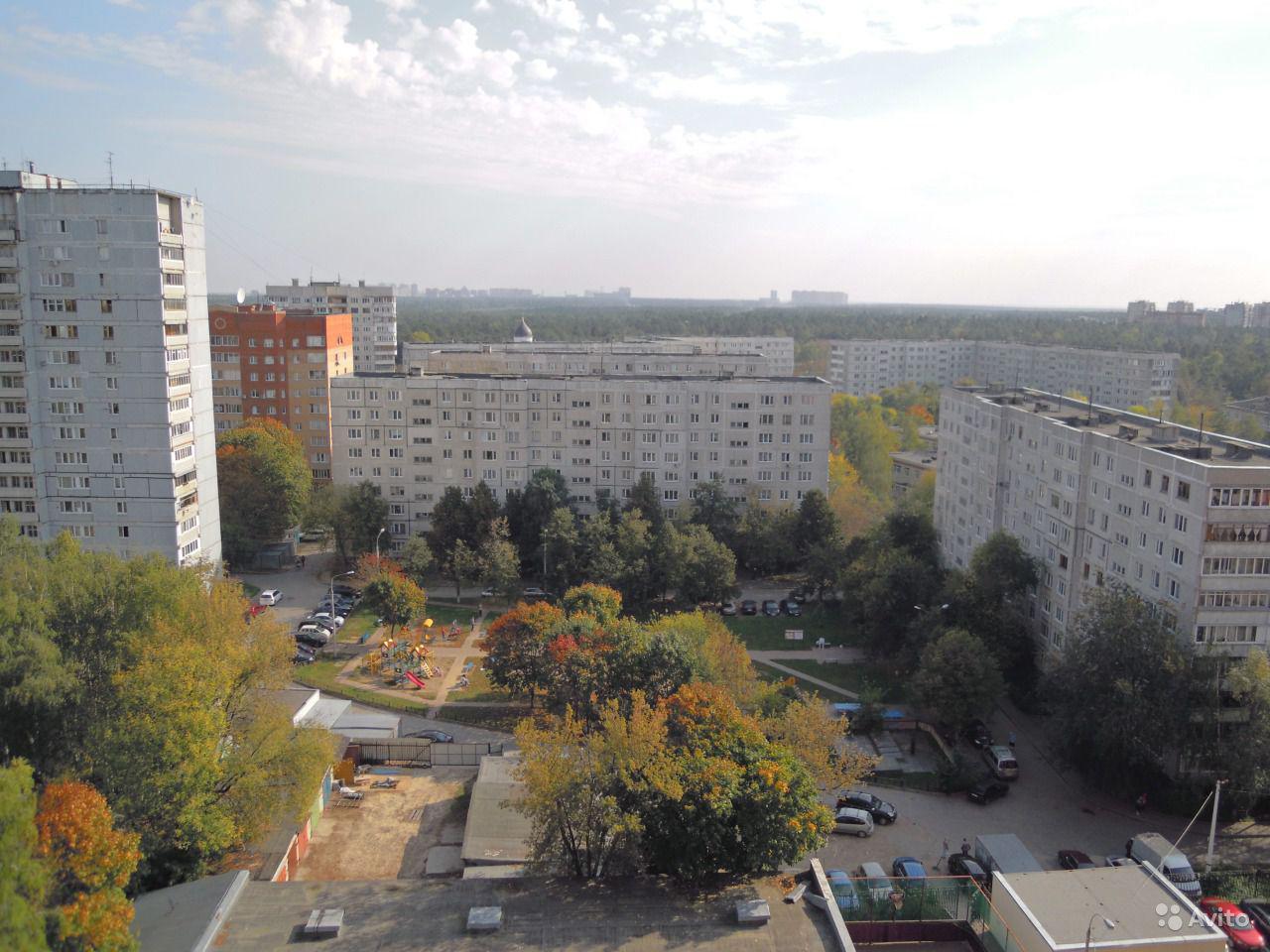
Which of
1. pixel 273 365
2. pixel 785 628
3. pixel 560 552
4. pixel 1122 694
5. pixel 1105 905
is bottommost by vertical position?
pixel 785 628

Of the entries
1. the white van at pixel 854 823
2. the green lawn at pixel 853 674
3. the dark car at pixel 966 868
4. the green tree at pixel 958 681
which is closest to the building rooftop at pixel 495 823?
the white van at pixel 854 823

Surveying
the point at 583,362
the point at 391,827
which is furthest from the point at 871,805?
the point at 583,362

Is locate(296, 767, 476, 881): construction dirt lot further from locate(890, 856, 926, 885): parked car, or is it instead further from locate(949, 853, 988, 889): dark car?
locate(949, 853, 988, 889): dark car

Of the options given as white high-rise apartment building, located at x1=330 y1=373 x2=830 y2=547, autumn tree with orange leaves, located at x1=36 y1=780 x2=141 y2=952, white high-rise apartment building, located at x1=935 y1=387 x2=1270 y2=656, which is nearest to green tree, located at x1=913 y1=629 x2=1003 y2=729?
white high-rise apartment building, located at x1=935 y1=387 x2=1270 y2=656

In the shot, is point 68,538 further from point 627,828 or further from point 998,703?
point 998,703

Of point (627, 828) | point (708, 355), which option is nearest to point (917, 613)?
point (627, 828)

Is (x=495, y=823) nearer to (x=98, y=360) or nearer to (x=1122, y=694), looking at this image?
(x=1122, y=694)
